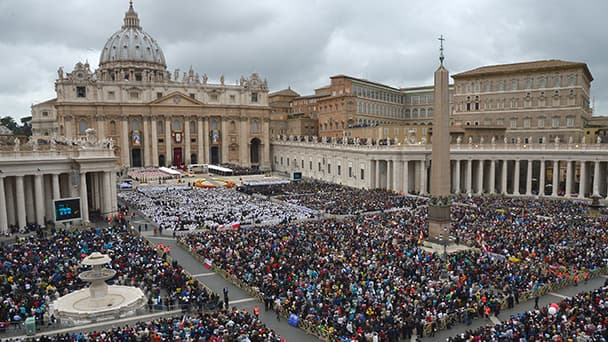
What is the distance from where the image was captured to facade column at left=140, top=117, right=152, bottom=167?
83.2m

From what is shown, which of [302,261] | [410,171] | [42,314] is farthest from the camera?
[410,171]

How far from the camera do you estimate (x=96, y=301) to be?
1988cm

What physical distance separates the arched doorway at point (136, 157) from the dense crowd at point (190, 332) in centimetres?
7105

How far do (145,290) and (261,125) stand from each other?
240 feet

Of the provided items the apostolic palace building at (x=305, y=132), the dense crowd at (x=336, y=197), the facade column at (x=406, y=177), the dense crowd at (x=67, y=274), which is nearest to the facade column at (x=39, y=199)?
the apostolic palace building at (x=305, y=132)

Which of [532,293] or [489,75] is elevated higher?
[489,75]

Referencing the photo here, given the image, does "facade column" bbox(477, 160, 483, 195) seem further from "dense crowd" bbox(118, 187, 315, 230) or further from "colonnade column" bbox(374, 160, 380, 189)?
"dense crowd" bbox(118, 187, 315, 230)

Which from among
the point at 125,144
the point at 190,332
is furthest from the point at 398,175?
the point at 125,144

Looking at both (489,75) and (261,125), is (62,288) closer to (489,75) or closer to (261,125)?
(489,75)

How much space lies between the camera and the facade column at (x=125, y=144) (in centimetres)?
8131

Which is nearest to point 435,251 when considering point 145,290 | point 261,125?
point 145,290

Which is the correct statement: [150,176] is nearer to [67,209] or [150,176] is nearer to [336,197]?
[336,197]

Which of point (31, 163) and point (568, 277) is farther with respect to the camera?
point (31, 163)

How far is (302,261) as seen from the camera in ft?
79.0
